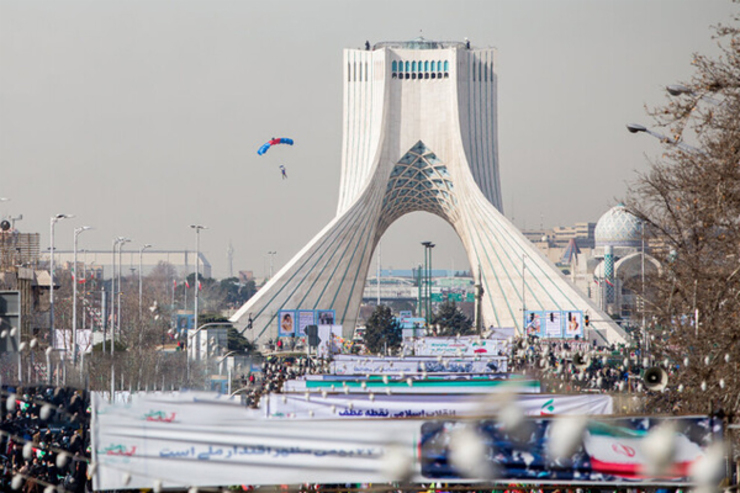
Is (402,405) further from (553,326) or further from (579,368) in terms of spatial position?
(553,326)

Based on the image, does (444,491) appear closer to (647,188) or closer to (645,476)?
(645,476)

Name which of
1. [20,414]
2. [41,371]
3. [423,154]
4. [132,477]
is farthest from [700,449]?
[423,154]

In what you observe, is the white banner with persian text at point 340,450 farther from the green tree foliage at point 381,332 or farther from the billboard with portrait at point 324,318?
the green tree foliage at point 381,332

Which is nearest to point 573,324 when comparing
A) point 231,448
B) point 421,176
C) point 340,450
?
point 421,176

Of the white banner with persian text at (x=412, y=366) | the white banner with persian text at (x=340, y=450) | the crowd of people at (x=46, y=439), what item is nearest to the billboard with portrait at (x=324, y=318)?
the white banner with persian text at (x=412, y=366)

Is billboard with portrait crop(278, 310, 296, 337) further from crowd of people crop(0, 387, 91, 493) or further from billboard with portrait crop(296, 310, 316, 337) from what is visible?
crowd of people crop(0, 387, 91, 493)
